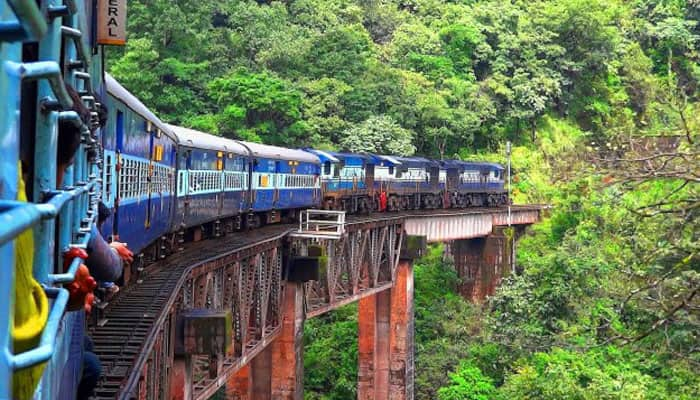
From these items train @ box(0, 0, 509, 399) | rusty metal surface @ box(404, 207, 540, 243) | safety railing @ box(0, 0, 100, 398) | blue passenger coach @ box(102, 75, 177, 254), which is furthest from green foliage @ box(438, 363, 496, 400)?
safety railing @ box(0, 0, 100, 398)

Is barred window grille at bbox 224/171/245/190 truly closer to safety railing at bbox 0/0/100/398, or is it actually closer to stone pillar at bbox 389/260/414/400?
Answer: stone pillar at bbox 389/260/414/400

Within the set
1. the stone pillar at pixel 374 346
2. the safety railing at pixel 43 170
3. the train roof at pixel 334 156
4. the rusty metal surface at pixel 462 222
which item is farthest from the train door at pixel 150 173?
the train roof at pixel 334 156

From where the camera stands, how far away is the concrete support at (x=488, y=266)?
144 ft

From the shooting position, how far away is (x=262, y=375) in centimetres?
2298

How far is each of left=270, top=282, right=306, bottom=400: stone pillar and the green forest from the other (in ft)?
23.8

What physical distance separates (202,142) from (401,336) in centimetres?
1360

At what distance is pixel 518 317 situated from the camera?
36.1m

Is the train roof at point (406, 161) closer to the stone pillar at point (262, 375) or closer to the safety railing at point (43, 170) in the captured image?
the stone pillar at point (262, 375)

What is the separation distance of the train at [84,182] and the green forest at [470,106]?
7.91 meters

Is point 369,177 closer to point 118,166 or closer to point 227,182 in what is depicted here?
point 227,182

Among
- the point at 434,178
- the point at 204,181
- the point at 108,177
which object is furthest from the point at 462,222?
the point at 108,177

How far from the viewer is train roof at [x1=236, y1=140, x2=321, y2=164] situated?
1070 inches

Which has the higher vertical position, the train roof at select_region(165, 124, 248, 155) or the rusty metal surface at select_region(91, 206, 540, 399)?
the train roof at select_region(165, 124, 248, 155)

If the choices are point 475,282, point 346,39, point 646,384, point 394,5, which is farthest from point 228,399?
point 394,5
